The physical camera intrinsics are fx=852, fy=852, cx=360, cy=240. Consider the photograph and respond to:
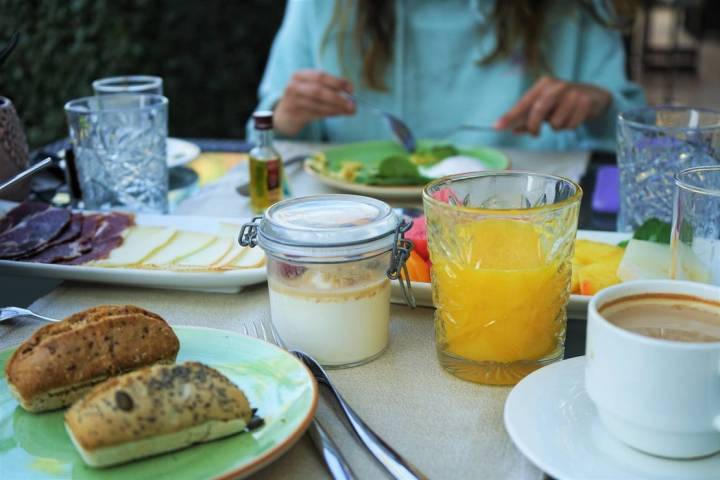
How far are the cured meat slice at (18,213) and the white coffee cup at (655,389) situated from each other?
84cm

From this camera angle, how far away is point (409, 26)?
2.15 meters

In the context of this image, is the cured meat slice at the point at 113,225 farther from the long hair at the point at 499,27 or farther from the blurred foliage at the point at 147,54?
the blurred foliage at the point at 147,54

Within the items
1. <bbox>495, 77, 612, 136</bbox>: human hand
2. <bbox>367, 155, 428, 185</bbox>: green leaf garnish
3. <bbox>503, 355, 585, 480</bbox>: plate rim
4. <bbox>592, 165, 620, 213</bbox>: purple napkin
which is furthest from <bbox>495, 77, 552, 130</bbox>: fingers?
<bbox>503, 355, 585, 480</bbox>: plate rim

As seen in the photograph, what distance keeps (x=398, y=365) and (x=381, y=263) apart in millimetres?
109

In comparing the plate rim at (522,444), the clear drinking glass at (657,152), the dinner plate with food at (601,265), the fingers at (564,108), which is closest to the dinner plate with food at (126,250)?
the dinner plate with food at (601,265)

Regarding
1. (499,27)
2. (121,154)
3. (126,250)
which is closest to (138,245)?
(126,250)

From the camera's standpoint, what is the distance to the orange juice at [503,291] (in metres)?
0.82

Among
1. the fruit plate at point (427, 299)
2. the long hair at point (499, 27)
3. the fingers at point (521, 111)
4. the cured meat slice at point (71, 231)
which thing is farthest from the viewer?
the long hair at point (499, 27)

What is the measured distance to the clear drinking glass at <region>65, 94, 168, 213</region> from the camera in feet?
4.51

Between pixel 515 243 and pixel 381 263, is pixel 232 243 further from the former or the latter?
pixel 515 243

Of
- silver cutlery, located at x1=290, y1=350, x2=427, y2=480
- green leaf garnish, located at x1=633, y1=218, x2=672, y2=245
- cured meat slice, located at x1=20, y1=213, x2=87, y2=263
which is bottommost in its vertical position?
silver cutlery, located at x1=290, y1=350, x2=427, y2=480

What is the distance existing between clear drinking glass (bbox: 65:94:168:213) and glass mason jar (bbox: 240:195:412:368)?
0.59 meters

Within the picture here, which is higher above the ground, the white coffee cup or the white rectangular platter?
the white coffee cup

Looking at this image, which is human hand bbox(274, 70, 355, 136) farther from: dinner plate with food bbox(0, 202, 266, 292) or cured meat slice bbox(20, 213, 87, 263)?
cured meat slice bbox(20, 213, 87, 263)
